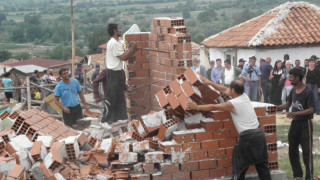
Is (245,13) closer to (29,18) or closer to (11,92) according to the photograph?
(29,18)

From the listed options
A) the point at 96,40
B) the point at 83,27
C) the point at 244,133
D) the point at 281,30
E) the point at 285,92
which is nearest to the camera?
the point at 244,133

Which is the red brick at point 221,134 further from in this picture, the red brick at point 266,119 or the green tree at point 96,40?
the green tree at point 96,40

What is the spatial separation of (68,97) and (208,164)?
3725mm

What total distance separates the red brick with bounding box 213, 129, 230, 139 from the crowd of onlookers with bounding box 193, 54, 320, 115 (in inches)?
296

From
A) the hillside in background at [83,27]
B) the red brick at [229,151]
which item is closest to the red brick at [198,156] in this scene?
the red brick at [229,151]

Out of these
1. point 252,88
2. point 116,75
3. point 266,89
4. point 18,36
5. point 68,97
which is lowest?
point 18,36

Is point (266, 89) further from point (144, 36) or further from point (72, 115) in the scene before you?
point (72, 115)

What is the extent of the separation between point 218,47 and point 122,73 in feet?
53.6

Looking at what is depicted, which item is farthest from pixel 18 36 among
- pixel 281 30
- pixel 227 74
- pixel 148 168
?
pixel 148 168

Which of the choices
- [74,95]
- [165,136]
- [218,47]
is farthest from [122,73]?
[218,47]

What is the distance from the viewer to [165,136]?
684cm

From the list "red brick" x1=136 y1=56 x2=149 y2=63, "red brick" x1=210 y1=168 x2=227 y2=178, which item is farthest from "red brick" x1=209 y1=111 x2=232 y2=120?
"red brick" x1=136 y1=56 x2=149 y2=63

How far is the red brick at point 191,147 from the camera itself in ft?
21.7

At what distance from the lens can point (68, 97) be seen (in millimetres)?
9539
